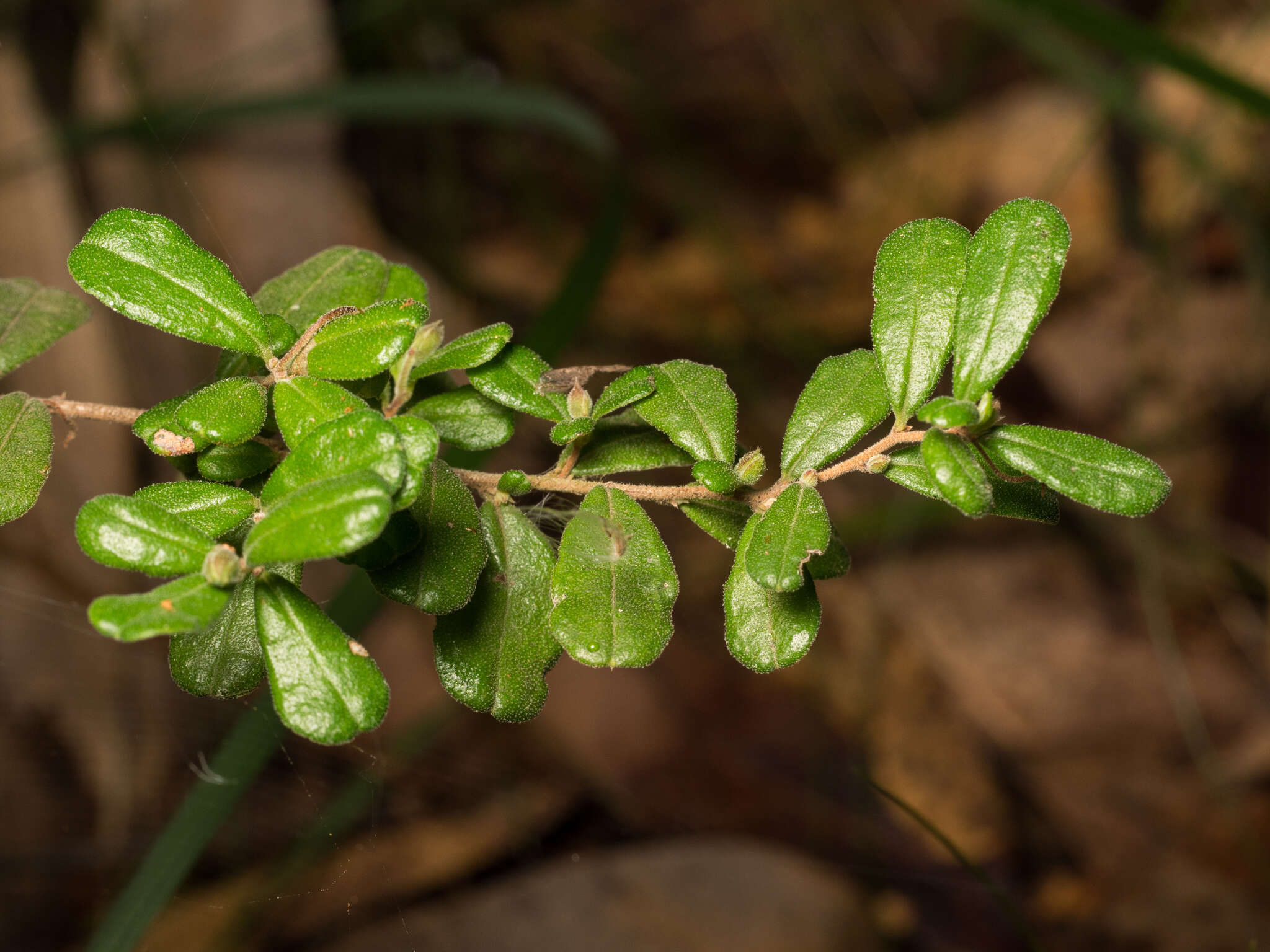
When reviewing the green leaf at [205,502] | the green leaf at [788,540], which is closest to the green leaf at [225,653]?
the green leaf at [205,502]

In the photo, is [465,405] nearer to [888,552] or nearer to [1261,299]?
[888,552]

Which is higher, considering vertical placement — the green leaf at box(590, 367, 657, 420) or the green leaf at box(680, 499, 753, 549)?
the green leaf at box(590, 367, 657, 420)

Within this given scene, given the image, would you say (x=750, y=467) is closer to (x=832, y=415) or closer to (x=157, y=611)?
(x=832, y=415)

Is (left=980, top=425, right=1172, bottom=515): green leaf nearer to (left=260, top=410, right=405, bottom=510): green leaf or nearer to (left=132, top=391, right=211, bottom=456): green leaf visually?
(left=260, top=410, right=405, bottom=510): green leaf

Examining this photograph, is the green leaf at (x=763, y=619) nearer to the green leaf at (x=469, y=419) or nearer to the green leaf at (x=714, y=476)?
the green leaf at (x=714, y=476)

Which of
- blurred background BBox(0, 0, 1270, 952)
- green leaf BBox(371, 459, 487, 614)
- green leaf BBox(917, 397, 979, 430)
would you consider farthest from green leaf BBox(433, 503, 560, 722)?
blurred background BBox(0, 0, 1270, 952)

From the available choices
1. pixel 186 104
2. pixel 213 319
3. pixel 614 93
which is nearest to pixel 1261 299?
pixel 614 93

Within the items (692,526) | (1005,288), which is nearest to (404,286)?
(1005,288)

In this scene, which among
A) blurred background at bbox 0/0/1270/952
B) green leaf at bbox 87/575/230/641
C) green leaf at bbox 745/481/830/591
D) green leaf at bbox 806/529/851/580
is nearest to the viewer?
green leaf at bbox 87/575/230/641
